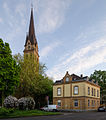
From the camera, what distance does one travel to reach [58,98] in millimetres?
40688

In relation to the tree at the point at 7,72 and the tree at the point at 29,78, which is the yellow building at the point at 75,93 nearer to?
the tree at the point at 29,78

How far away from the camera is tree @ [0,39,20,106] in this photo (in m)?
28.9

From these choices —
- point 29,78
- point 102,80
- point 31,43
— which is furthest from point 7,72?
point 31,43

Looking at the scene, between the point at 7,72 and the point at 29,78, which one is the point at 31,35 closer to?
the point at 29,78

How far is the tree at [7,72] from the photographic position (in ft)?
94.7

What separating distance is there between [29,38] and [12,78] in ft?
173

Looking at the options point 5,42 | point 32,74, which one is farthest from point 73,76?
point 5,42

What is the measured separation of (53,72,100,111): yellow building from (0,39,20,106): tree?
542 inches

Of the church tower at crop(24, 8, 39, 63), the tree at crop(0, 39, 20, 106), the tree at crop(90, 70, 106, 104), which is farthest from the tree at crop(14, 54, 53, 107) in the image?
the church tower at crop(24, 8, 39, 63)

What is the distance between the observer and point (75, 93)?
37625 millimetres

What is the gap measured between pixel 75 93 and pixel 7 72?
17.6 m

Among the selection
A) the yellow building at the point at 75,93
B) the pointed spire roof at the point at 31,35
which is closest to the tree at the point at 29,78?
the yellow building at the point at 75,93

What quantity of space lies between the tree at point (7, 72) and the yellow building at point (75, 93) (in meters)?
13.8

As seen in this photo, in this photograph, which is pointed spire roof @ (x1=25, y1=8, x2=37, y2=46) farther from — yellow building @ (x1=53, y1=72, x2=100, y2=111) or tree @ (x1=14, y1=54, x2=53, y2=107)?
yellow building @ (x1=53, y1=72, x2=100, y2=111)
